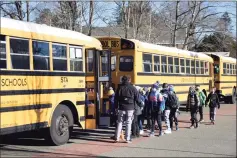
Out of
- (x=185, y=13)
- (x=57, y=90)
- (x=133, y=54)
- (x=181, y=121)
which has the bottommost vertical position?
(x=181, y=121)

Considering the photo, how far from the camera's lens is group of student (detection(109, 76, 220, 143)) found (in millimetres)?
10828

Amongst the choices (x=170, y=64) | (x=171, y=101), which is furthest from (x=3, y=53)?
(x=170, y=64)

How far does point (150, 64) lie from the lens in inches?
650

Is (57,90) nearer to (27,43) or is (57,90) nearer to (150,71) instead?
(27,43)

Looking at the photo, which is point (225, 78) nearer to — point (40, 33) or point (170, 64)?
point (170, 64)

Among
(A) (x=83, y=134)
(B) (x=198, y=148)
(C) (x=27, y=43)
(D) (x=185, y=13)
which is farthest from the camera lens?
(D) (x=185, y=13)

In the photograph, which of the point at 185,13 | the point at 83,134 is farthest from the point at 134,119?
the point at 185,13

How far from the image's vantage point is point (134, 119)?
11.7 m

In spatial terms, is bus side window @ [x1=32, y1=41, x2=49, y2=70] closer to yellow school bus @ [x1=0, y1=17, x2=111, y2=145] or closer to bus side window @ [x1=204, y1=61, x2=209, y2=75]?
yellow school bus @ [x1=0, y1=17, x2=111, y2=145]

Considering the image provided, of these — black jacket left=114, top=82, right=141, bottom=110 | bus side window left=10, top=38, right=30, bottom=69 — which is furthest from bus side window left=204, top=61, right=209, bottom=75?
bus side window left=10, top=38, right=30, bottom=69

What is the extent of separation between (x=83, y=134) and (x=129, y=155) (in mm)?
3785

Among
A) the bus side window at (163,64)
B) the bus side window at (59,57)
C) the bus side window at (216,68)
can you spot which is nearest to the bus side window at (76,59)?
the bus side window at (59,57)

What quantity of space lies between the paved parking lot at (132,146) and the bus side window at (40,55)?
1.85 meters

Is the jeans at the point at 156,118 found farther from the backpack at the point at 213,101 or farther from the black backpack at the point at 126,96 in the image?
the backpack at the point at 213,101
